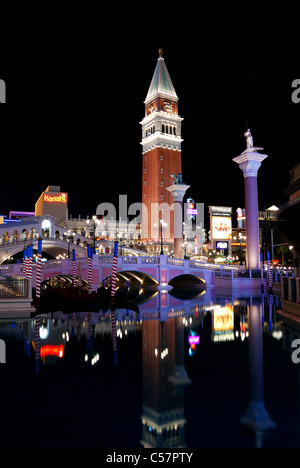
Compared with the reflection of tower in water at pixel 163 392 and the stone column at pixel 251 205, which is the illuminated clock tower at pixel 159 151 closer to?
the stone column at pixel 251 205

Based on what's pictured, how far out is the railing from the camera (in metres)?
21.2

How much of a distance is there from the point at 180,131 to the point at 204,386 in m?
92.0

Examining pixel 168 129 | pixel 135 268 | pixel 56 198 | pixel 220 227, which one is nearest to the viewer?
pixel 135 268

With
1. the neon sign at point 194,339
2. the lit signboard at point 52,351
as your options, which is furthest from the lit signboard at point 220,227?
the lit signboard at point 52,351

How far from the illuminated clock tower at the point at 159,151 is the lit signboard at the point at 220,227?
23.4 meters

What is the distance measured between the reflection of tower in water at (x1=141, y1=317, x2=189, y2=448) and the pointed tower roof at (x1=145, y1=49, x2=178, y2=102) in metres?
87.3

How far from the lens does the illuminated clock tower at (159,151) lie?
86.0 meters

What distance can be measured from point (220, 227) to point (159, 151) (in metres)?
34.0

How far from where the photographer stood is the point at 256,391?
26.7 feet

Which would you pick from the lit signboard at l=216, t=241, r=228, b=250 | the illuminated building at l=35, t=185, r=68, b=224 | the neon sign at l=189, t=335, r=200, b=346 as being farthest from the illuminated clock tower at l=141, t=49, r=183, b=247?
the neon sign at l=189, t=335, r=200, b=346

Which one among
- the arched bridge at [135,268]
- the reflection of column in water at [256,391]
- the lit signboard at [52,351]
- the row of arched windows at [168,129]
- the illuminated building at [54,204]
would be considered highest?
the row of arched windows at [168,129]

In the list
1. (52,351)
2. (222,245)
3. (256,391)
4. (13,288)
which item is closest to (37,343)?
(52,351)

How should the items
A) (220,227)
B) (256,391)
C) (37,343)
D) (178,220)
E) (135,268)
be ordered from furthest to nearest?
1. (220,227)
2. (178,220)
3. (135,268)
4. (37,343)
5. (256,391)

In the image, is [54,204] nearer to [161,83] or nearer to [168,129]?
[168,129]
